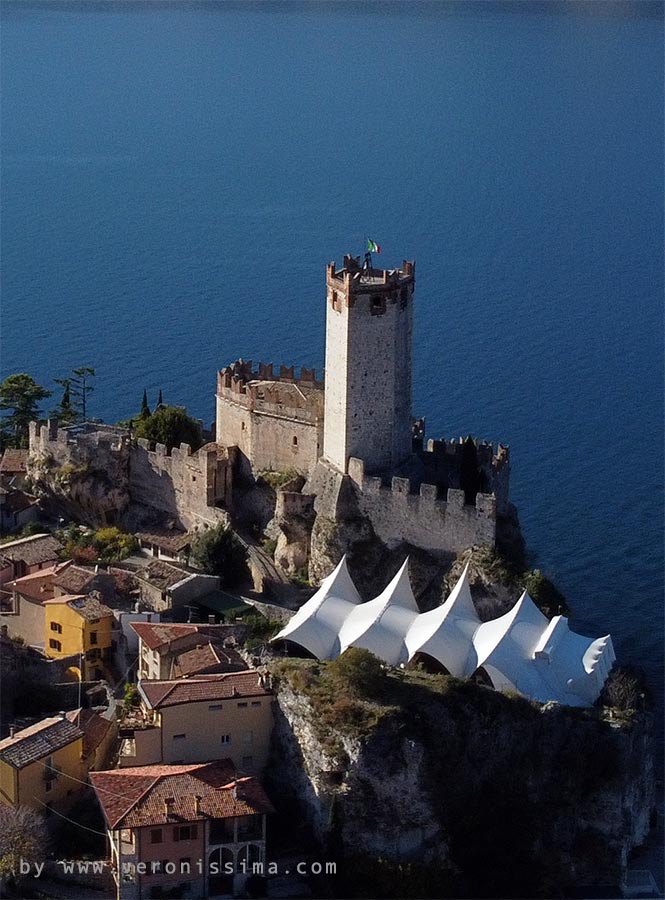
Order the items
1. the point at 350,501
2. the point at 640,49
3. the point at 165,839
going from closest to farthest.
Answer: the point at 165,839
the point at 350,501
the point at 640,49

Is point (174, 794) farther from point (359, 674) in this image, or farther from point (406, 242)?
point (406, 242)

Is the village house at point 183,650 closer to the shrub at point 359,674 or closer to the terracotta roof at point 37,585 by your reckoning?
the shrub at point 359,674

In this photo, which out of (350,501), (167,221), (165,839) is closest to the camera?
(165,839)

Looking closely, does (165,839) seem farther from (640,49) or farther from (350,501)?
(640,49)

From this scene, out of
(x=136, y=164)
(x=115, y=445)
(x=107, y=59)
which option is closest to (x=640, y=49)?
(x=107, y=59)

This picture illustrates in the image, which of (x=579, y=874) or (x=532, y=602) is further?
(x=532, y=602)

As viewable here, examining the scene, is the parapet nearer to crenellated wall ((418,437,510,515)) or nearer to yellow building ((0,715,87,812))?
crenellated wall ((418,437,510,515))
